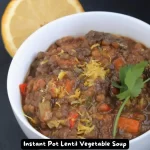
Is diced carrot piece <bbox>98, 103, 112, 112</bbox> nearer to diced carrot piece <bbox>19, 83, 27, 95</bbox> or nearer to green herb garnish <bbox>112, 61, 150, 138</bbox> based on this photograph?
green herb garnish <bbox>112, 61, 150, 138</bbox>

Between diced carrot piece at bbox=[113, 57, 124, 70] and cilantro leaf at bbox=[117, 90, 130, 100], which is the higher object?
diced carrot piece at bbox=[113, 57, 124, 70]

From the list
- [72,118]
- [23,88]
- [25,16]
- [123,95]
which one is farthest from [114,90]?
[25,16]

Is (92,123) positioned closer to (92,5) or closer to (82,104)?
(82,104)

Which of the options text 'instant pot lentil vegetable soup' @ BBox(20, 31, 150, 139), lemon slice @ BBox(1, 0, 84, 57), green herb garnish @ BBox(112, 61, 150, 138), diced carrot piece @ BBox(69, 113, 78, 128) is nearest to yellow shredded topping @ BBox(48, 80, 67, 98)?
text 'instant pot lentil vegetable soup' @ BBox(20, 31, 150, 139)

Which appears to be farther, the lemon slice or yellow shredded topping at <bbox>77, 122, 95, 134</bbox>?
the lemon slice

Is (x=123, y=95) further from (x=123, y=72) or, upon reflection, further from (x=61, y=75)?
(x=61, y=75)

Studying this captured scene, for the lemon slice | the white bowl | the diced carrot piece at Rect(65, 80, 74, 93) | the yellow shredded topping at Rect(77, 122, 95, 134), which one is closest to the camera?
the yellow shredded topping at Rect(77, 122, 95, 134)

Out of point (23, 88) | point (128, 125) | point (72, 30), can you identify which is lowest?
point (128, 125)

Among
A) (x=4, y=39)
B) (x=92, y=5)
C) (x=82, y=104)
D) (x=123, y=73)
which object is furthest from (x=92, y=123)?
(x=92, y=5)
